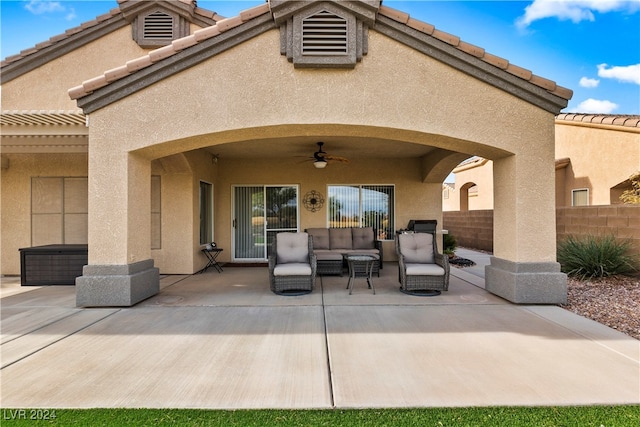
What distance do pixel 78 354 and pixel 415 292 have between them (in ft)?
18.1

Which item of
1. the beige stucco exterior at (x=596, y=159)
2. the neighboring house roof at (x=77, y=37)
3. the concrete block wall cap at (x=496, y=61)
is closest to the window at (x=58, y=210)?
the neighboring house roof at (x=77, y=37)

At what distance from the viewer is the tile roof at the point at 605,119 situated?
430 inches

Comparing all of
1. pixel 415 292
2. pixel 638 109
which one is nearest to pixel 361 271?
pixel 415 292

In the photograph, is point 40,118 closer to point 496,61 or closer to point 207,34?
point 207,34

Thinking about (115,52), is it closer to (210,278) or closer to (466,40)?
(210,278)

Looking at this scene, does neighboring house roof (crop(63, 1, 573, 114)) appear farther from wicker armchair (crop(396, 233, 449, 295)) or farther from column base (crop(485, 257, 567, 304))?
wicker armchair (crop(396, 233, 449, 295))

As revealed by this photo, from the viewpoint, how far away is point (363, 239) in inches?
383

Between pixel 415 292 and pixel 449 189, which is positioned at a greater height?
pixel 449 189

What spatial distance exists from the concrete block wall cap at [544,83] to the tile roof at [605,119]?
302 inches

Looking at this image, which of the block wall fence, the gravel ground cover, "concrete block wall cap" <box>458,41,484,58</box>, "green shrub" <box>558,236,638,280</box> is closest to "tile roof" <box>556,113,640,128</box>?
the block wall fence

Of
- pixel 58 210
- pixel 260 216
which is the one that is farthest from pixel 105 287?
pixel 260 216

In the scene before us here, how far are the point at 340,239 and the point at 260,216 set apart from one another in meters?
3.26

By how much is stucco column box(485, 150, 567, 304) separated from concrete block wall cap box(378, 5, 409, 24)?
122 inches

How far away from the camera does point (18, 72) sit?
9.56 m
